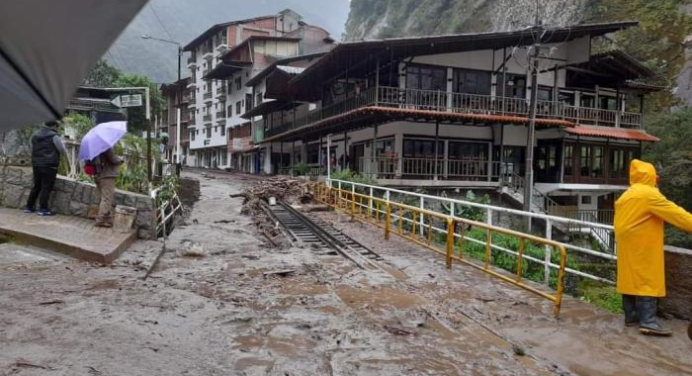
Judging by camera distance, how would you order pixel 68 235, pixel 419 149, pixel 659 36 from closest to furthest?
pixel 68 235 < pixel 419 149 < pixel 659 36

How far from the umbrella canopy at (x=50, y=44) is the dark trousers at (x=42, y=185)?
21.6ft

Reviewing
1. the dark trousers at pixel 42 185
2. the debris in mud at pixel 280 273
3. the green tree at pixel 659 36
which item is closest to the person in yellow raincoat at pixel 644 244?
the debris in mud at pixel 280 273

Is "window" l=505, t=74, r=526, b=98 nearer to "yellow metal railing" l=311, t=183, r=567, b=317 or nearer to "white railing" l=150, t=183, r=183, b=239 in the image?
"yellow metal railing" l=311, t=183, r=567, b=317

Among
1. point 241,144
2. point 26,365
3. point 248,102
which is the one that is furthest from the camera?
point 241,144

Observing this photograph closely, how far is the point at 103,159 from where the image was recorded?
784 cm

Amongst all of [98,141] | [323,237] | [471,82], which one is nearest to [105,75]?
[471,82]

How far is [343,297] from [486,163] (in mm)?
18514

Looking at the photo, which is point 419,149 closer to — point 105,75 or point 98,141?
point 98,141

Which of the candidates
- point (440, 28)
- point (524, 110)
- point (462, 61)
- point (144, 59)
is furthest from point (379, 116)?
point (144, 59)

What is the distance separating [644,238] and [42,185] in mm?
8848

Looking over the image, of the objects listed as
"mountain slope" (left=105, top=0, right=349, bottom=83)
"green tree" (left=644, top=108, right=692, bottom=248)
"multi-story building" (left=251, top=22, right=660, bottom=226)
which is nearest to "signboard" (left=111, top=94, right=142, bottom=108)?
"multi-story building" (left=251, top=22, right=660, bottom=226)

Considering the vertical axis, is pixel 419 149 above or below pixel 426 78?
below

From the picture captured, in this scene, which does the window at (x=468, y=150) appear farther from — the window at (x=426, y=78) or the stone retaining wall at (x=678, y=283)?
the stone retaining wall at (x=678, y=283)

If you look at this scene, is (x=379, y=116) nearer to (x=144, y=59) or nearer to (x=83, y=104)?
(x=83, y=104)
